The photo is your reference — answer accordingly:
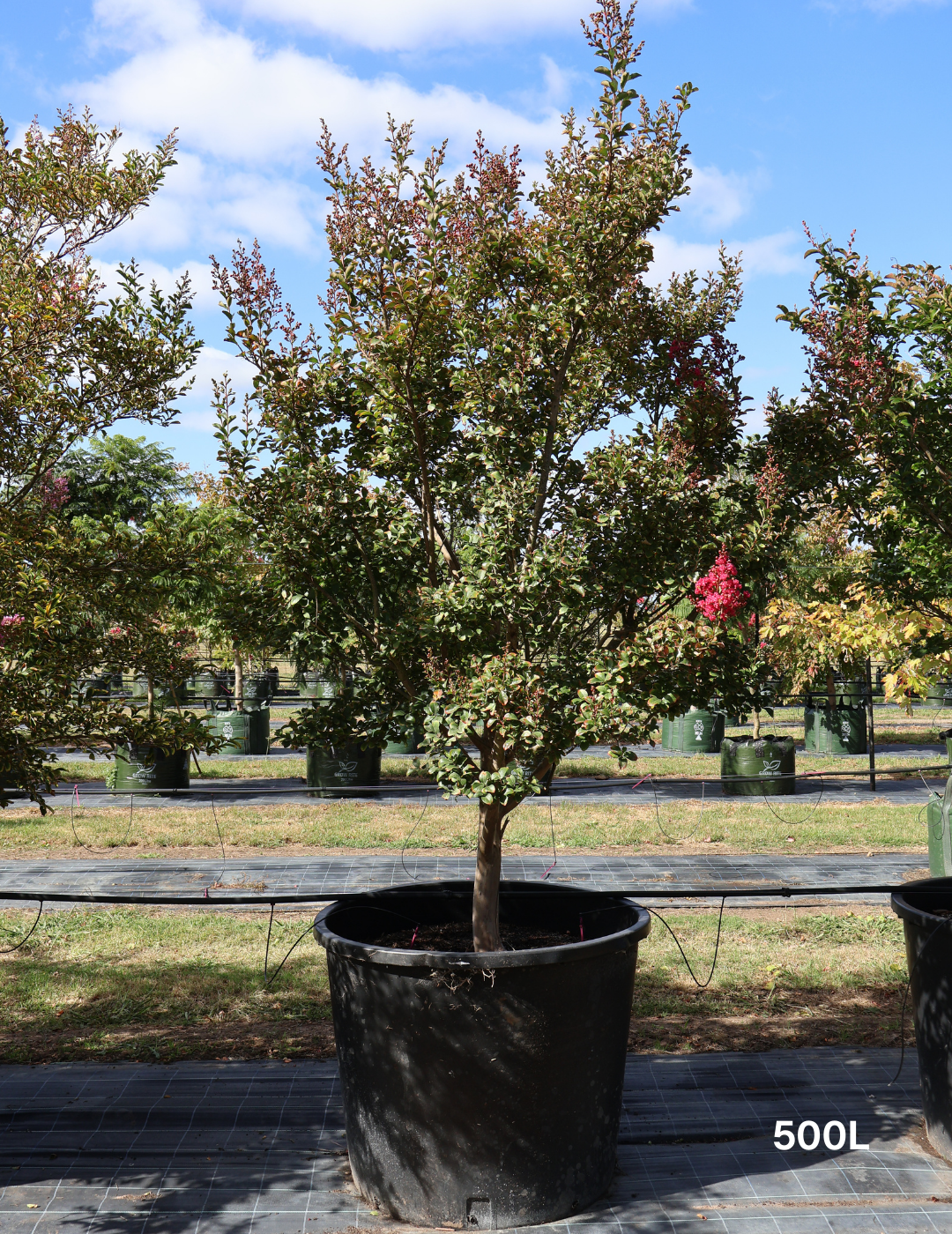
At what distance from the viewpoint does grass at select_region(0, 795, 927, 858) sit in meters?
9.65

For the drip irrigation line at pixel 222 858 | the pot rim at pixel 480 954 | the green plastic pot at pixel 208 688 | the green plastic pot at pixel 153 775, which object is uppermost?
the green plastic pot at pixel 208 688

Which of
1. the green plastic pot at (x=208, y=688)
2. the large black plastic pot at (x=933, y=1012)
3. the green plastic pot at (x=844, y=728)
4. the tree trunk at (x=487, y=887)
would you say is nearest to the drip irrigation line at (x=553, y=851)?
the tree trunk at (x=487, y=887)

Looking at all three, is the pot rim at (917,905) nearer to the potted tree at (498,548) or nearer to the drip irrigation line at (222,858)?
the potted tree at (498,548)

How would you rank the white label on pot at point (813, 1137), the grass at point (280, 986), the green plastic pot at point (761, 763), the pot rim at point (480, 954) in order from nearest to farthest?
the pot rim at point (480, 954), the white label on pot at point (813, 1137), the grass at point (280, 986), the green plastic pot at point (761, 763)

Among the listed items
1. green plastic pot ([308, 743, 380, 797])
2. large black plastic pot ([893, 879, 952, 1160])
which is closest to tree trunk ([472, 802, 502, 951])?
large black plastic pot ([893, 879, 952, 1160])

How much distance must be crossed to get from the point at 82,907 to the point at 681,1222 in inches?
226

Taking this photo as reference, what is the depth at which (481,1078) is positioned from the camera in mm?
3289

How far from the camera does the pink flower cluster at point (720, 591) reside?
12.3ft

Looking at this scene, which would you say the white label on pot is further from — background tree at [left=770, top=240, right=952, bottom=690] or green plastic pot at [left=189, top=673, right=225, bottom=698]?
green plastic pot at [left=189, top=673, right=225, bottom=698]

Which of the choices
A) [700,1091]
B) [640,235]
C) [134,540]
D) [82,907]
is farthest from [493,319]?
[82,907]

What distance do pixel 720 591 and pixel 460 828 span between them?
699cm

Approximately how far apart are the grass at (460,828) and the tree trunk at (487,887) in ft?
18.3

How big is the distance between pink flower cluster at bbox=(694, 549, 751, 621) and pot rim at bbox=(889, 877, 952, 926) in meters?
1.32

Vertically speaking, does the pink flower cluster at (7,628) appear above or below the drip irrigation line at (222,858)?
above
